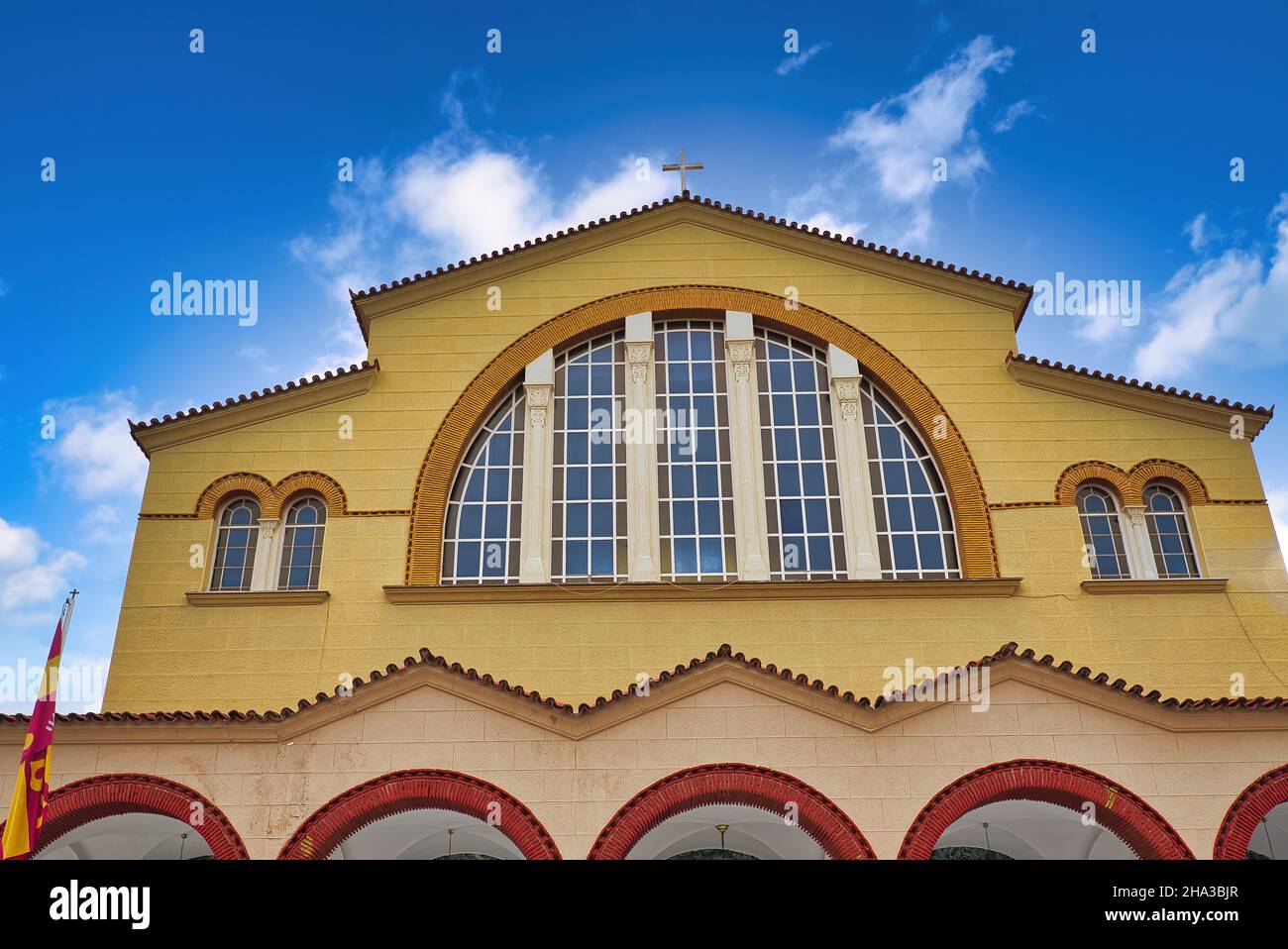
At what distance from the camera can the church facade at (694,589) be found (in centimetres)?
1203

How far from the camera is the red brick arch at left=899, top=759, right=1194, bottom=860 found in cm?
1170

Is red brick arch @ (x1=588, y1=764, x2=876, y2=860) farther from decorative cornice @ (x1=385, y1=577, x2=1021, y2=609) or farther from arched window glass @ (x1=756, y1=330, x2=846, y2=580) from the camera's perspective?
arched window glass @ (x1=756, y1=330, x2=846, y2=580)

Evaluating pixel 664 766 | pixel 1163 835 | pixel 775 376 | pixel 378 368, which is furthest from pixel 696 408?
pixel 1163 835

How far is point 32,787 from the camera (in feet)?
37.5

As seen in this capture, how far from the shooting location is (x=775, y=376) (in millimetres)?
17891

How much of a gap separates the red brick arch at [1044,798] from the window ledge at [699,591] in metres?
4.00

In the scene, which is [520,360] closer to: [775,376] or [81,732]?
[775,376]


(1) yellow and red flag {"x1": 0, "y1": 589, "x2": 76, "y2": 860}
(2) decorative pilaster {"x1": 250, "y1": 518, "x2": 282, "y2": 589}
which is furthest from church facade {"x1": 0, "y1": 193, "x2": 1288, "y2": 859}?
(1) yellow and red flag {"x1": 0, "y1": 589, "x2": 76, "y2": 860}

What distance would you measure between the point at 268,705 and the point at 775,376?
29.1ft

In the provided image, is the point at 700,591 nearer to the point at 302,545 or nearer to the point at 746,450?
the point at 746,450

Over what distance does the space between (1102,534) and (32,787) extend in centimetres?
1395

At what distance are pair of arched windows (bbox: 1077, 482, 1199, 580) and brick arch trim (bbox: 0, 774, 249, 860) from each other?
1201 cm

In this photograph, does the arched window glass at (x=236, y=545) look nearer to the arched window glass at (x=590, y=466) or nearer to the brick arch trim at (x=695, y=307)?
the brick arch trim at (x=695, y=307)

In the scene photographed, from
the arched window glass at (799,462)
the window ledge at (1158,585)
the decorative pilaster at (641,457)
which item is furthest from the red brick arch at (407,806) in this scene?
the window ledge at (1158,585)
